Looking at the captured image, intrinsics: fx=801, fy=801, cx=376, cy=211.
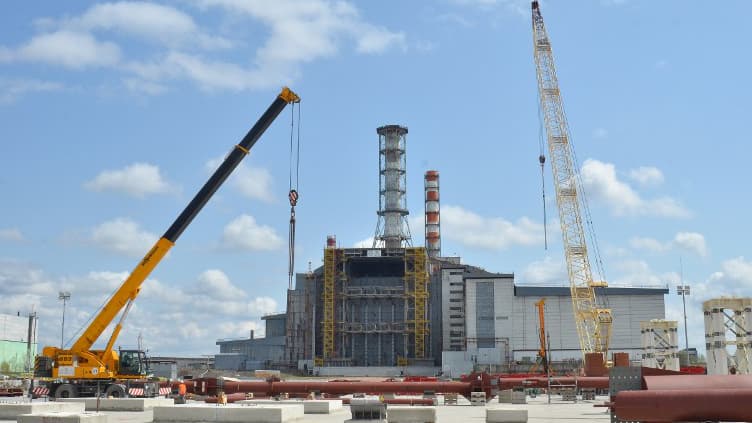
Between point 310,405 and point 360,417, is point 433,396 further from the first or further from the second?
point 360,417

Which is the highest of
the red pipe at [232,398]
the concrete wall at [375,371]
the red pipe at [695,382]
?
the red pipe at [695,382]

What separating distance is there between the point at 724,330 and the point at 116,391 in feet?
177

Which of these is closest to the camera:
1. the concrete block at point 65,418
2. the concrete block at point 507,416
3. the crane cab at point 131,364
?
the concrete block at point 65,418

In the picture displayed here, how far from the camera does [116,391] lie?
172ft

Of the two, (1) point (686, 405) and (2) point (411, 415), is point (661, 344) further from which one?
(1) point (686, 405)

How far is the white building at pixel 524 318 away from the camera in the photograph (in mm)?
136500

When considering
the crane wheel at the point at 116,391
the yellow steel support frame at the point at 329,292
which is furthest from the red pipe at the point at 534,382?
the yellow steel support frame at the point at 329,292

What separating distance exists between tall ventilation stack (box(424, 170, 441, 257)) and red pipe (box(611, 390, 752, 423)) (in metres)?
127

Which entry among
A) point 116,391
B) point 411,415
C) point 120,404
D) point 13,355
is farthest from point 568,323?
point 13,355

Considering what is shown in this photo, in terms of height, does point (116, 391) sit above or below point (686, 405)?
below

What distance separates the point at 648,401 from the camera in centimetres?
2716

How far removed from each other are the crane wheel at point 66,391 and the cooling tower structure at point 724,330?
54.4 meters

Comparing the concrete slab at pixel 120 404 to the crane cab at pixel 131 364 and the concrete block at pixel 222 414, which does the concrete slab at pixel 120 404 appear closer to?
the crane cab at pixel 131 364

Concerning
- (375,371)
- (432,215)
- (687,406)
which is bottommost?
(375,371)
